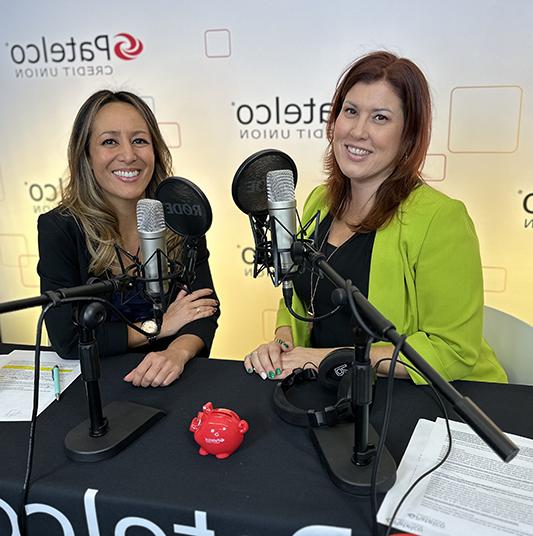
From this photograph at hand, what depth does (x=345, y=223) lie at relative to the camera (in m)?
1.83

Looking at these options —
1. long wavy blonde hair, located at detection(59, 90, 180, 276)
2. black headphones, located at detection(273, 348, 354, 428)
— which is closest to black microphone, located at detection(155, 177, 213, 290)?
black headphones, located at detection(273, 348, 354, 428)

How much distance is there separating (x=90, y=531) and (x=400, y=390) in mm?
774

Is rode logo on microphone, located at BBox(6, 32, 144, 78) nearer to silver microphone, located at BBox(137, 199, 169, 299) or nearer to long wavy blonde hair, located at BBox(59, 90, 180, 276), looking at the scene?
long wavy blonde hair, located at BBox(59, 90, 180, 276)

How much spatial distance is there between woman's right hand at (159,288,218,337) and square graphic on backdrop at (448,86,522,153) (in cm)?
146

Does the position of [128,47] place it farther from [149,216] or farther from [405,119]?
[149,216]

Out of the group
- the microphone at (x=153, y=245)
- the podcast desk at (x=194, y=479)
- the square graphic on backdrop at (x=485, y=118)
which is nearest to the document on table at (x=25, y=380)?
the podcast desk at (x=194, y=479)

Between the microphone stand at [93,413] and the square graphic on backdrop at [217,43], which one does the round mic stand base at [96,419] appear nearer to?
the microphone stand at [93,413]

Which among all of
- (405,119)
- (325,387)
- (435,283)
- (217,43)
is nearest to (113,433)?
(325,387)

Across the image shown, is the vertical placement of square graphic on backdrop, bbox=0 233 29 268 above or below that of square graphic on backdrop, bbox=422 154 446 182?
below

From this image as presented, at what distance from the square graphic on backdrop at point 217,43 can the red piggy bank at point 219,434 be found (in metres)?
2.08

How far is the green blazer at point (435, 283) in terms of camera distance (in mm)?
1487

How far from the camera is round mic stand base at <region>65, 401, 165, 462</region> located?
117 cm

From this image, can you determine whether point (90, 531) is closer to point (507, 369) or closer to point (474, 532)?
point (474, 532)

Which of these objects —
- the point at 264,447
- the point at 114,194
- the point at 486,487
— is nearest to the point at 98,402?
the point at 264,447
